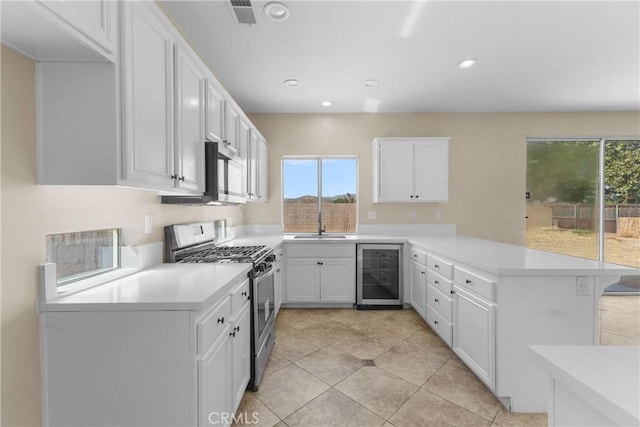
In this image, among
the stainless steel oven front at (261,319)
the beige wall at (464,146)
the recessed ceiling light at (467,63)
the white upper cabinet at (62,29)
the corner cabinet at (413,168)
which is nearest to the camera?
the white upper cabinet at (62,29)

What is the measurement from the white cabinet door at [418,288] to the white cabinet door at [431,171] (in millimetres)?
1003

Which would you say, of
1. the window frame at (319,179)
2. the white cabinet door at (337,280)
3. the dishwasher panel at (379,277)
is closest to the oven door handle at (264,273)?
the white cabinet door at (337,280)

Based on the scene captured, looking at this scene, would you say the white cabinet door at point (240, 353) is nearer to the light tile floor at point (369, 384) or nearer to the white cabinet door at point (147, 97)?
the light tile floor at point (369, 384)

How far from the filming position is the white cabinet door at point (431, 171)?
147 inches

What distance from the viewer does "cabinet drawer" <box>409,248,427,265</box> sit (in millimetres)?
→ 3024

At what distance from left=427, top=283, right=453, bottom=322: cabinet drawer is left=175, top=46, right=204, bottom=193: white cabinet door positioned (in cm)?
221

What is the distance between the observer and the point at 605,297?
3980mm

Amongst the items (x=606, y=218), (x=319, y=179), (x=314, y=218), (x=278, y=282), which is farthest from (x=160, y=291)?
(x=606, y=218)

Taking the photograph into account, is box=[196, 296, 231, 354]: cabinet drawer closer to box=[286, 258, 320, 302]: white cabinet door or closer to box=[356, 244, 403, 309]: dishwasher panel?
box=[286, 258, 320, 302]: white cabinet door

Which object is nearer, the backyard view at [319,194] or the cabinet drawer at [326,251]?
the cabinet drawer at [326,251]

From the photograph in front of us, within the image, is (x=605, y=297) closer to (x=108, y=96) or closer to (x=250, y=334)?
(x=250, y=334)

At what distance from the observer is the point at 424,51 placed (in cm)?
246

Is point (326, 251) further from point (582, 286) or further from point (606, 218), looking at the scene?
point (606, 218)

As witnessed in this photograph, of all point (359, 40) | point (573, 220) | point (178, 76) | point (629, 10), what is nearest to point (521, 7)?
point (629, 10)
